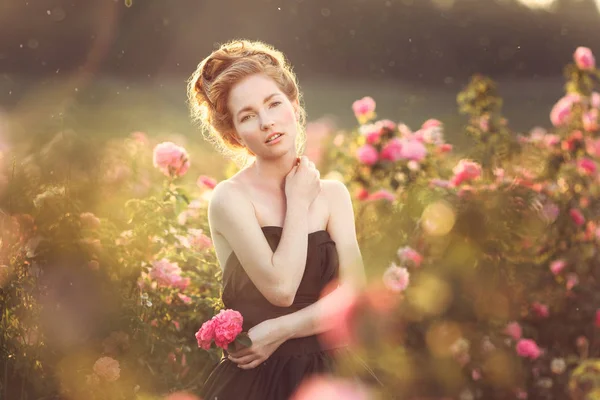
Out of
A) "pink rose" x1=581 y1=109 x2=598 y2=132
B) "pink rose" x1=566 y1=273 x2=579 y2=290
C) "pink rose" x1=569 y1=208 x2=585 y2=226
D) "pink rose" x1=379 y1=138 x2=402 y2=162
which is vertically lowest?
"pink rose" x1=566 y1=273 x2=579 y2=290

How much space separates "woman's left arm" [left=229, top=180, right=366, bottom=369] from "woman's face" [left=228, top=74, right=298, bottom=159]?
0.29 metres

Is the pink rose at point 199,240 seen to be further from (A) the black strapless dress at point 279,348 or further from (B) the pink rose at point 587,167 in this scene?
(B) the pink rose at point 587,167

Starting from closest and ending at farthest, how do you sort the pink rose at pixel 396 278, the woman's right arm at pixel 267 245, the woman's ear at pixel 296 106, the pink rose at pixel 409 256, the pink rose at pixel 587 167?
1. the woman's right arm at pixel 267 245
2. the woman's ear at pixel 296 106
3. the pink rose at pixel 396 278
4. the pink rose at pixel 409 256
5. the pink rose at pixel 587 167

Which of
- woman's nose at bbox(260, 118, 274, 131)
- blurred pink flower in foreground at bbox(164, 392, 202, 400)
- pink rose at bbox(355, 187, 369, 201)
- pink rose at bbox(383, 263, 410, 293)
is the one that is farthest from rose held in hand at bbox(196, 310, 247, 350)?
pink rose at bbox(355, 187, 369, 201)

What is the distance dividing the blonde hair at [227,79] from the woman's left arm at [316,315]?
17.3 inches

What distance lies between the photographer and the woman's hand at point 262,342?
2402 mm

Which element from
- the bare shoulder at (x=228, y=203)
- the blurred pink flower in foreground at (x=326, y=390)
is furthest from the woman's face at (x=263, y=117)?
the blurred pink flower in foreground at (x=326, y=390)

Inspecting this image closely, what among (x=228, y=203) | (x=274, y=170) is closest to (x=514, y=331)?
(x=274, y=170)

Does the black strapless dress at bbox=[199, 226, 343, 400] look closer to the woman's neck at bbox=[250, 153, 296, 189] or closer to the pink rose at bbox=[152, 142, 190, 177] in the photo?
the woman's neck at bbox=[250, 153, 296, 189]

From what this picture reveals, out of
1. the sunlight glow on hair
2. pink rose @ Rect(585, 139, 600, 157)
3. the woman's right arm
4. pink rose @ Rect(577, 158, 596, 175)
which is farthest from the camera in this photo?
the sunlight glow on hair

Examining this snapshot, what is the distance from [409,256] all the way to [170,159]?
52.6 inches

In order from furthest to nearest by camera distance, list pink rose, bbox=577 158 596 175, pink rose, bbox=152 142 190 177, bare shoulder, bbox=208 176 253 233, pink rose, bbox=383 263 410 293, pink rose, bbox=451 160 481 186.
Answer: pink rose, bbox=577 158 596 175
pink rose, bbox=451 160 481 186
pink rose, bbox=383 263 410 293
pink rose, bbox=152 142 190 177
bare shoulder, bbox=208 176 253 233

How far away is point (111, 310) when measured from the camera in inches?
141

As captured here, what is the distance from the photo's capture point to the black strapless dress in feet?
7.93
